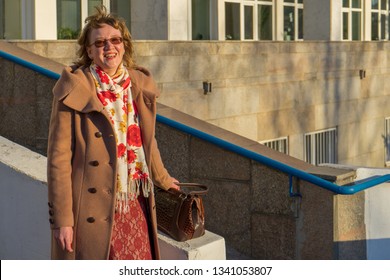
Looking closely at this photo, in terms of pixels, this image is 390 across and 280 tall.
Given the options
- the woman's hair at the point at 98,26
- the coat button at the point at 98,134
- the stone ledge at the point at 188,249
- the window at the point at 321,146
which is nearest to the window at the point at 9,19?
the window at the point at 321,146

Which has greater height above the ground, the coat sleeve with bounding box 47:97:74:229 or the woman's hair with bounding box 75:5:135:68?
the woman's hair with bounding box 75:5:135:68

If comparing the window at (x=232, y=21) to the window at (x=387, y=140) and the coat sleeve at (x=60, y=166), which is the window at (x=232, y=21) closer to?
the window at (x=387, y=140)

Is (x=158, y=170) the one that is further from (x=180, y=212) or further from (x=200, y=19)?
(x=200, y=19)

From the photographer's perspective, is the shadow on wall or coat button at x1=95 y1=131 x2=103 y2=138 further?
the shadow on wall

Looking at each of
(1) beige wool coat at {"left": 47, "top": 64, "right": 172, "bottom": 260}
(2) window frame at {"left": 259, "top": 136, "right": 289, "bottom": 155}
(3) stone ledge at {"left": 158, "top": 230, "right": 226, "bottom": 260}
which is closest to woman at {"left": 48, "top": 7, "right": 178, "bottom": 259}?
(1) beige wool coat at {"left": 47, "top": 64, "right": 172, "bottom": 260}

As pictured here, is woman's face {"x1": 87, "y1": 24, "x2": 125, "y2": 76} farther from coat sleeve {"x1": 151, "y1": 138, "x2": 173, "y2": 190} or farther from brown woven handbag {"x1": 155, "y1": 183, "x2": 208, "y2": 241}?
brown woven handbag {"x1": 155, "y1": 183, "x2": 208, "y2": 241}

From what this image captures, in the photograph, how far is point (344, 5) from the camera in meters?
23.9

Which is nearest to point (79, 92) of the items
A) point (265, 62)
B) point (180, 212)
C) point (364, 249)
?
point (180, 212)

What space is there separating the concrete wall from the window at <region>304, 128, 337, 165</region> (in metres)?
0.22

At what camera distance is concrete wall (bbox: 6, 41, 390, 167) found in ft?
46.2

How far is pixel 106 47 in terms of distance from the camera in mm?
4863

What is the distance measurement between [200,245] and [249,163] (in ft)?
6.42

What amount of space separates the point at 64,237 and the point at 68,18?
1116 centimetres

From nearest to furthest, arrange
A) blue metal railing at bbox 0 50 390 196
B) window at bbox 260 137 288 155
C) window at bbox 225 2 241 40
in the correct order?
blue metal railing at bbox 0 50 390 196 → window at bbox 260 137 288 155 → window at bbox 225 2 241 40
